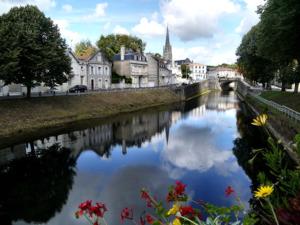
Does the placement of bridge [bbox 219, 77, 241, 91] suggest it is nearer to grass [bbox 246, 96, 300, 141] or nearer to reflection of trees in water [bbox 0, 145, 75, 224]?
grass [bbox 246, 96, 300, 141]

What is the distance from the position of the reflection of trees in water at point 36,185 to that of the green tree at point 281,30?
771 inches

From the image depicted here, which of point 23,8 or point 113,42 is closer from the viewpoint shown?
point 23,8

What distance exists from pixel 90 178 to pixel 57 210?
5.26 metres

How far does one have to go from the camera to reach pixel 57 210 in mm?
16734

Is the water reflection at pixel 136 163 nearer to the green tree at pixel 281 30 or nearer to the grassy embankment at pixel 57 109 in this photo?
the grassy embankment at pixel 57 109

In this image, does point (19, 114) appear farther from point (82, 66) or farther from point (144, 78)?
point (144, 78)

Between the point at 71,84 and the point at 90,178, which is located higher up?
the point at 71,84

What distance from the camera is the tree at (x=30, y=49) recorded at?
3609 cm

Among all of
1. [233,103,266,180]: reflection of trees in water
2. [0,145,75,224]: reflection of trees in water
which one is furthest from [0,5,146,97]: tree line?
[233,103,266,180]: reflection of trees in water

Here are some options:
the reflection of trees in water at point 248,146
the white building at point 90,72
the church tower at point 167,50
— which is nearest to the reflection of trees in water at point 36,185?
the reflection of trees in water at point 248,146

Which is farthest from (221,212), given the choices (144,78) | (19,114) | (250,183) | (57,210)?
(144,78)

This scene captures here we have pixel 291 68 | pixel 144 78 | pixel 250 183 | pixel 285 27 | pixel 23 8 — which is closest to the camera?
pixel 250 183

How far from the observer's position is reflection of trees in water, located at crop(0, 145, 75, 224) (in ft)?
53.7

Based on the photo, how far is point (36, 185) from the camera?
20.4 meters
